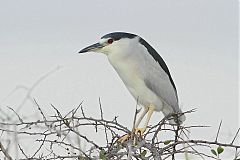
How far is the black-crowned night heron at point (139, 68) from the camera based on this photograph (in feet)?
10.3

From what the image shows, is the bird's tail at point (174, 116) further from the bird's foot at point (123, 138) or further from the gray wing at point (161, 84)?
the bird's foot at point (123, 138)

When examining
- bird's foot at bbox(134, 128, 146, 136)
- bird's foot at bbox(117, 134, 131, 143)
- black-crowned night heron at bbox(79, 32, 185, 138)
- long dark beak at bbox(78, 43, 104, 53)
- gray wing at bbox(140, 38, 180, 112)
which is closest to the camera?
bird's foot at bbox(117, 134, 131, 143)

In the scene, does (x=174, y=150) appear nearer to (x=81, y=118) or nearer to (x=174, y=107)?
(x=81, y=118)

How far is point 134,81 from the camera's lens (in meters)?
3.22

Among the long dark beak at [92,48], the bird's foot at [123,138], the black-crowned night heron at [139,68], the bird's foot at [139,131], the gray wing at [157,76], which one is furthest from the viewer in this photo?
the gray wing at [157,76]

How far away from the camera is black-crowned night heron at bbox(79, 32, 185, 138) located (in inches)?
123

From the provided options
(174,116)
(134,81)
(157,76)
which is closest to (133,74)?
(134,81)

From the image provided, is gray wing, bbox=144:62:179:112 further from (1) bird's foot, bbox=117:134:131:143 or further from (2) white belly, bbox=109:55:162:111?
(1) bird's foot, bbox=117:134:131:143

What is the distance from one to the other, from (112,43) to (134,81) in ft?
A: 0.93

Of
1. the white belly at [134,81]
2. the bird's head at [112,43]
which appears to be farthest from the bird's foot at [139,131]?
the bird's head at [112,43]

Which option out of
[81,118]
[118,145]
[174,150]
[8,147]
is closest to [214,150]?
[174,150]

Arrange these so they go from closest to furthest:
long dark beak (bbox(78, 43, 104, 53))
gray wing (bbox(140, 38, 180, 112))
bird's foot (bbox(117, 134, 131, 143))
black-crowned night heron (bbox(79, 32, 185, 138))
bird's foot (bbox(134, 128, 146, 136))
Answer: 1. bird's foot (bbox(117, 134, 131, 143))
2. bird's foot (bbox(134, 128, 146, 136))
3. long dark beak (bbox(78, 43, 104, 53))
4. black-crowned night heron (bbox(79, 32, 185, 138))
5. gray wing (bbox(140, 38, 180, 112))

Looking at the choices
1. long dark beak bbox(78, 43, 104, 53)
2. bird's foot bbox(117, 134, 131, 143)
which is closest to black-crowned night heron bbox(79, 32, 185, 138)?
long dark beak bbox(78, 43, 104, 53)

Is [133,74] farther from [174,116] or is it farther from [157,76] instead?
[174,116]
